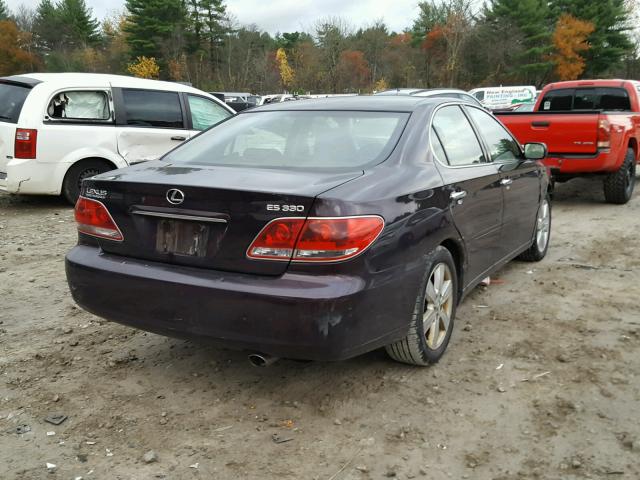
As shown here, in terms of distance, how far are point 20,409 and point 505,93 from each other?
96.4 feet

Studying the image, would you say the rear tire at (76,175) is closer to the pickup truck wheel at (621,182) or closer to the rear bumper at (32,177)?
the rear bumper at (32,177)

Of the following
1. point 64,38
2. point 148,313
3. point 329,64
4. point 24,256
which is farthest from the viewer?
point 64,38

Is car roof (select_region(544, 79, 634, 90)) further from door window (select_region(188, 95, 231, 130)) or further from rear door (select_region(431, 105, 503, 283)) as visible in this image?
rear door (select_region(431, 105, 503, 283))

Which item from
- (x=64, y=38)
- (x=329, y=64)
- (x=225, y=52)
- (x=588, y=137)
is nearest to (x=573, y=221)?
(x=588, y=137)

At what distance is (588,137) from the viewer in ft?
26.1

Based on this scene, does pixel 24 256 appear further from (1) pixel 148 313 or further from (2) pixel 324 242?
(2) pixel 324 242

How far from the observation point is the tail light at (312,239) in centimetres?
268

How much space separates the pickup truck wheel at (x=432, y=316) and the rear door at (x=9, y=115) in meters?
6.12

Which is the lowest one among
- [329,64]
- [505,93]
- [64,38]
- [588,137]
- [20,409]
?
[20,409]

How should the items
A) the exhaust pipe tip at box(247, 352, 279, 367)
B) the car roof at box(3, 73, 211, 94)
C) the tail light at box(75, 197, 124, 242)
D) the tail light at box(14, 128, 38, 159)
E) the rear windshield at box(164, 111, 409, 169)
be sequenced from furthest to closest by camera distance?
1. the car roof at box(3, 73, 211, 94)
2. the tail light at box(14, 128, 38, 159)
3. the rear windshield at box(164, 111, 409, 169)
4. the tail light at box(75, 197, 124, 242)
5. the exhaust pipe tip at box(247, 352, 279, 367)

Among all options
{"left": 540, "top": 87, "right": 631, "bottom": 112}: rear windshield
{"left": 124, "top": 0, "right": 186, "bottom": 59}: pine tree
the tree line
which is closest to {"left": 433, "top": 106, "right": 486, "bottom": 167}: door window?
{"left": 540, "top": 87, "right": 631, "bottom": 112}: rear windshield

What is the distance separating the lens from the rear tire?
8.00 m

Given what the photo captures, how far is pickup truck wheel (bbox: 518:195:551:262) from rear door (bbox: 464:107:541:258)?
0.31 m

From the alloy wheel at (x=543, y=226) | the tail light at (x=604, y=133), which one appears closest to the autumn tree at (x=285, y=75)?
the tail light at (x=604, y=133)
